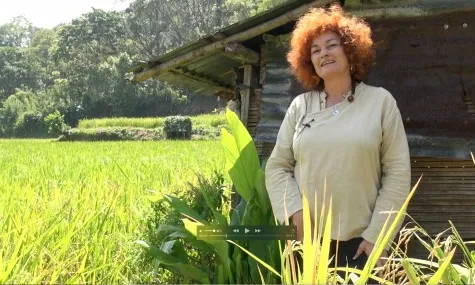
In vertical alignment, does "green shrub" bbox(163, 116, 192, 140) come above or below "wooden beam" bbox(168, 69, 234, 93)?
below

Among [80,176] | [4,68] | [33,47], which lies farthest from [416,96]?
[33,47]

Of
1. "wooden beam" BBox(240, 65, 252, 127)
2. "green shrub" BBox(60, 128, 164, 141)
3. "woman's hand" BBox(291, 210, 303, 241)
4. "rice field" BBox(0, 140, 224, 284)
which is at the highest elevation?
"wooden beam" BBox(240, 65, 252, 127)

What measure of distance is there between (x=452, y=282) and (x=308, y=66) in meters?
1.41

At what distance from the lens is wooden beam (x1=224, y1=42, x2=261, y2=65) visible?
192 inches

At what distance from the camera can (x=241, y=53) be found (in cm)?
498

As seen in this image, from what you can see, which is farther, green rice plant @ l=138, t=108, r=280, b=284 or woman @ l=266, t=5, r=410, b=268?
green rice plant @ l=138, t=108, r=280, b=284

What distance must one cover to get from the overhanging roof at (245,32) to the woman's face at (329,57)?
179 cm

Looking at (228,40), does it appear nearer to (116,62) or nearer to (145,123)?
(145,123)

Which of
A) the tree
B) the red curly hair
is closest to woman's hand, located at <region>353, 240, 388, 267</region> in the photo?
the red curly hair

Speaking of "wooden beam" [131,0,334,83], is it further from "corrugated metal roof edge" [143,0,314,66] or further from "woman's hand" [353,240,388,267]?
"woman's hand" [353,240,388,267]

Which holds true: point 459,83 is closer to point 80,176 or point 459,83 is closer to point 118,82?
point 80,176

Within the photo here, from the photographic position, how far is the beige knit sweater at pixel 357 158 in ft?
8.87

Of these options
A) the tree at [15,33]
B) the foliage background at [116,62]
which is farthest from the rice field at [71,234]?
the tree at [15,33]

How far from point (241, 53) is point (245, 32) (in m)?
0.19
